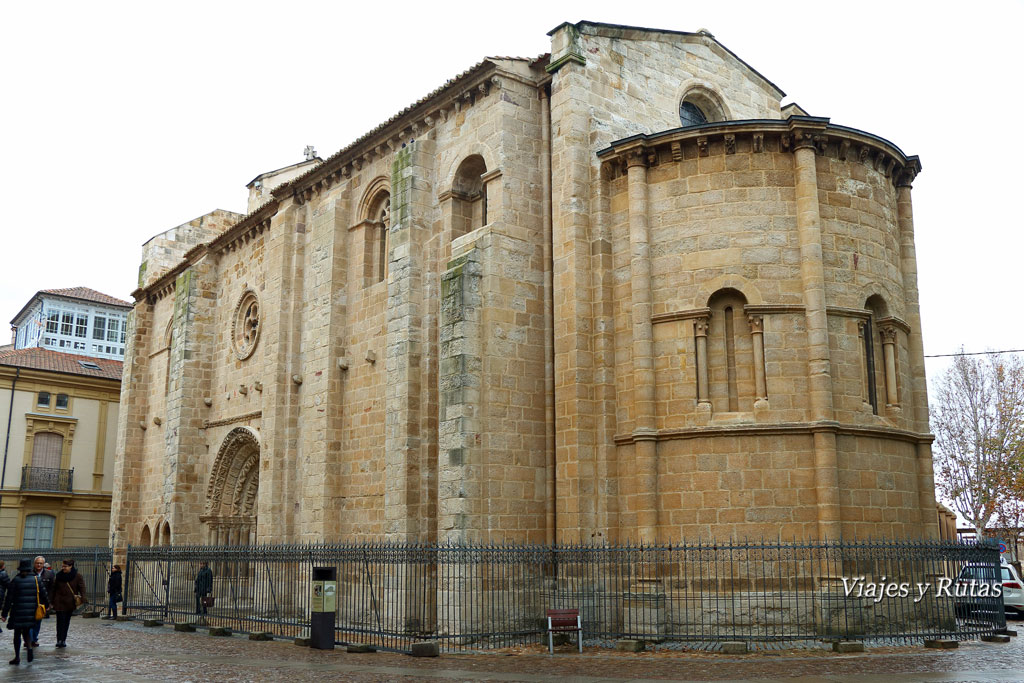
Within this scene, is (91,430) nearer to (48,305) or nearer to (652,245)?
(48,305)

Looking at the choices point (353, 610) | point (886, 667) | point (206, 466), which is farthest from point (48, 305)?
point (886, 667)

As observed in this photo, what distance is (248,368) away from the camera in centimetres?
2531

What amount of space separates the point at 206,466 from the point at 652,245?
16.5 meters

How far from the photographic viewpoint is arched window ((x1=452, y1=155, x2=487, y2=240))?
18.6 metres

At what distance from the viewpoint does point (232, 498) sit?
25812 millimetres

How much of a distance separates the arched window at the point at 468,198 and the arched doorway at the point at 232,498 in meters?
10.5

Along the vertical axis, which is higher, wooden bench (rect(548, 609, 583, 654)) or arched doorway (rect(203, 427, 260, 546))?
arched doorway (rect(203, 427, 260, 546))

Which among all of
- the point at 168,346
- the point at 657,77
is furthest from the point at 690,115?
the point at 168,346

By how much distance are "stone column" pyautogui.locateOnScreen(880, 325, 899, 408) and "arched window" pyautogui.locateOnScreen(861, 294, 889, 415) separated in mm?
82

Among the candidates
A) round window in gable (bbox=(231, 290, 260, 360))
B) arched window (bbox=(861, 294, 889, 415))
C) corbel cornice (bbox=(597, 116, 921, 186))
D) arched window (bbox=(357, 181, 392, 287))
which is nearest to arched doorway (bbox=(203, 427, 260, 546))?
round window in gable (bbox=(231, 290, 260, 360))

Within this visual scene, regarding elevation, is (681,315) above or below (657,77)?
below

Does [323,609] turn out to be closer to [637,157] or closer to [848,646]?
[848,646]

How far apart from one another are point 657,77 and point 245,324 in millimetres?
13881

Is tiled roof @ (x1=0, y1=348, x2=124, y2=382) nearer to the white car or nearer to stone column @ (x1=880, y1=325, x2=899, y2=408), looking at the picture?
stone column @ (x1=880, y1=325, x2=899, y2=408)
